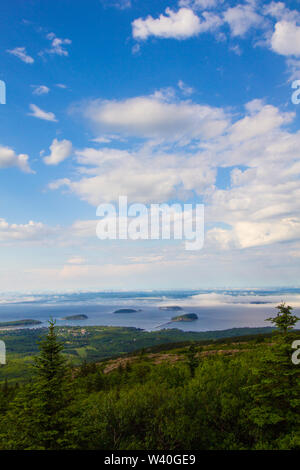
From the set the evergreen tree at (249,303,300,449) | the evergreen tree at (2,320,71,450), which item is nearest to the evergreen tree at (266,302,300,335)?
the evergreen tree at (249,303,300,449)

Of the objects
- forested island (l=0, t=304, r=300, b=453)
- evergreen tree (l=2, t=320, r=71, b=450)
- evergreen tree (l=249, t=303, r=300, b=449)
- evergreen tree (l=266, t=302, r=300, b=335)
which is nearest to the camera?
evergreen tree (l=2, t=320, r=71, b=450)

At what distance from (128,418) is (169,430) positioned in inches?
177

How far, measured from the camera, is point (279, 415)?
21.5 metres

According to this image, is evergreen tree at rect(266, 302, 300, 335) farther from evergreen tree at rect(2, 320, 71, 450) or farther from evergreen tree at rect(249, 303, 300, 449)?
evergreen tree at rect(2, 320, 71, 450)

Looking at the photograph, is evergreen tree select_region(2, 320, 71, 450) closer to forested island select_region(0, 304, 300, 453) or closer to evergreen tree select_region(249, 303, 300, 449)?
forested island select_region(0, 304, 300, 453)

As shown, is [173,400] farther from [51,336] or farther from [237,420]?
[51,336]

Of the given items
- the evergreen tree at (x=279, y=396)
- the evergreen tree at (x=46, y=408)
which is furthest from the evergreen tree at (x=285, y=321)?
the evergreen tree at (x=46, y=408)

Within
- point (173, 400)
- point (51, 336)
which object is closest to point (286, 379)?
point (173, 400)

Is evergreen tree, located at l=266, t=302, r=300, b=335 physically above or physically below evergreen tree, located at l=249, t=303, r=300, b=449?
above

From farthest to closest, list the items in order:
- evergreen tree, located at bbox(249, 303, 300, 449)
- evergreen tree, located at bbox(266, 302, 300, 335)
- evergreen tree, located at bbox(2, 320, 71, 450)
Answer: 1. evergreen tree, located at bbox(266, 302, 300, 335)
2. evergreen tree, located at bbox(249, 303, 300, 449)
3. evergreen tree, located at bbox(2, 320, 71, 450)

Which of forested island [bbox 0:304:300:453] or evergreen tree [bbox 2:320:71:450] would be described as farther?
forested island [bbox 0:304:300:453]

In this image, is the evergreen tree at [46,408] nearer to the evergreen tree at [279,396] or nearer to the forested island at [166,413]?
the forested island at [166,413]

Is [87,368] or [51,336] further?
[87,368]
